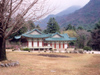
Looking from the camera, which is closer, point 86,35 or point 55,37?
point 55,37

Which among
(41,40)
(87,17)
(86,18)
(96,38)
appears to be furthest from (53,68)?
(86,18)

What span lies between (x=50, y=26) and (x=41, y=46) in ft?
59.9

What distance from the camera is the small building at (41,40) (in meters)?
29.1

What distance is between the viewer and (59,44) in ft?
108

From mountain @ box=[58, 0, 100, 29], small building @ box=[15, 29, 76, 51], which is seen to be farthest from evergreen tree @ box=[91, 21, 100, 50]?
mountain @ box=[58, 0, 100, 29]

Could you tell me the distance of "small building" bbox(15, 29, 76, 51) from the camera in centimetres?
2910

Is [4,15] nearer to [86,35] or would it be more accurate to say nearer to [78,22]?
[86,35]

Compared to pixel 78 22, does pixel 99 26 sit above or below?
below

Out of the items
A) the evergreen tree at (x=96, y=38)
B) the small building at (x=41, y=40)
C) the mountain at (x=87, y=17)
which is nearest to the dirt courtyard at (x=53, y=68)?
the small building at (x=41, y=40)

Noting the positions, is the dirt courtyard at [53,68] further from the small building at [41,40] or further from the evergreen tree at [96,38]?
the evergreen tree at [96,38]

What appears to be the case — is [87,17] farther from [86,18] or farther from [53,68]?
[53,68]

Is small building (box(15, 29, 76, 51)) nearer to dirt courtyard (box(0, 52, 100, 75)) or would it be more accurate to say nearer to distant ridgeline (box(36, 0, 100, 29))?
dirt courtyard (box(0, 52, 100, 75))

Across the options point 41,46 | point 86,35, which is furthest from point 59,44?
point 86,35

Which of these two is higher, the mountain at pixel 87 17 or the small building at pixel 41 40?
the mountain at pixel 87 17
